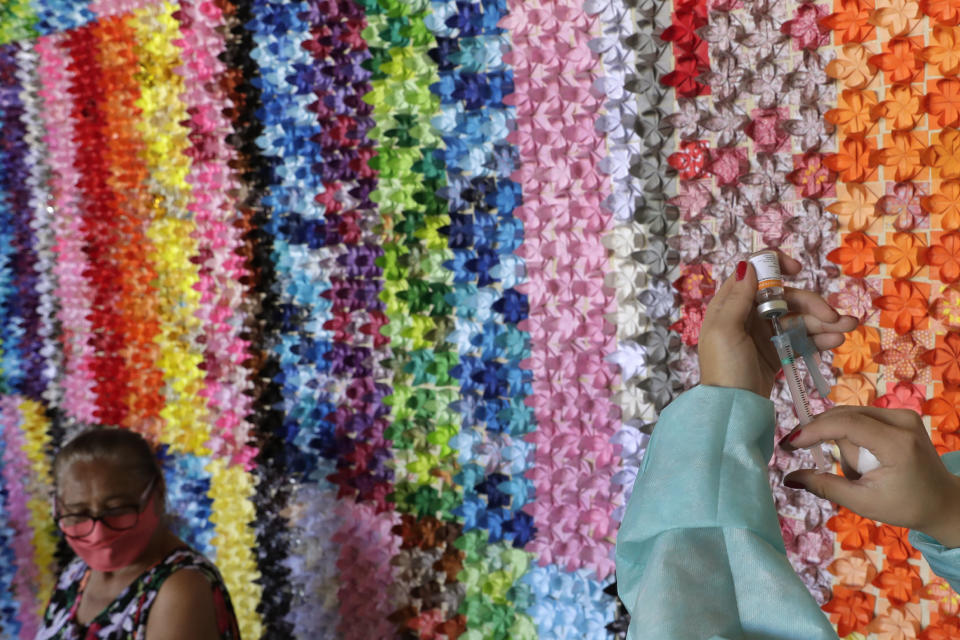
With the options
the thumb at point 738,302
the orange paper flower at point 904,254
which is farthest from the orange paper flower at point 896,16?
the thumb at point 738,302

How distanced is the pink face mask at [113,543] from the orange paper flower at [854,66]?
119 cm

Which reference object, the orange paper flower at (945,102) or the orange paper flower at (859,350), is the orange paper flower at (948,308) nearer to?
the orange paper flower at (859,350)

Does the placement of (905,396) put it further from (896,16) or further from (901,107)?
(896,16)

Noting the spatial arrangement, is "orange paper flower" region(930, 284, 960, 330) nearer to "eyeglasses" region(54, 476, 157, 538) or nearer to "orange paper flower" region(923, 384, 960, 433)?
"orange paper flower" region(923, 384, 960, 433)

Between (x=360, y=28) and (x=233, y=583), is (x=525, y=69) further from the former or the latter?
(x=233, y=583)

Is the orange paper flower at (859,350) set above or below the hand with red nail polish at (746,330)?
below

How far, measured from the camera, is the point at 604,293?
3.42 ft

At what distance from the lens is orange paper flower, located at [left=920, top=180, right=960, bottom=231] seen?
0.84m

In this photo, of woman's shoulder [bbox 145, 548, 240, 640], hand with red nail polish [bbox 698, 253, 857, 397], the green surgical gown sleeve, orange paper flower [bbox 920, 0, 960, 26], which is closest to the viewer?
the green surgical gown sleeve

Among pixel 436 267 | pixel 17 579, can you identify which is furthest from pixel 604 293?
pixel 17 579

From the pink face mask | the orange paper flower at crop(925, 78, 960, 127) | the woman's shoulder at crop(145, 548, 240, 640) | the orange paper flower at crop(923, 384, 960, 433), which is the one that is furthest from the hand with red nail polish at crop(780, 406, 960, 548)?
the pink face mask

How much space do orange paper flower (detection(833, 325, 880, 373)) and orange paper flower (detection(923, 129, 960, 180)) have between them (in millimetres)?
207

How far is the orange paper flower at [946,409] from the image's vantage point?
852 mm

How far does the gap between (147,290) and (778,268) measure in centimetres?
123
